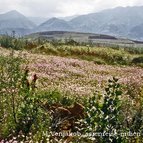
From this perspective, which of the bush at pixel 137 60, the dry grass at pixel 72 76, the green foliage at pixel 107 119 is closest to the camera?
the green foliage at pixel 107 119

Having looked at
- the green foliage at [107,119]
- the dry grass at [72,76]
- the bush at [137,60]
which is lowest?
the bush at [137,60]

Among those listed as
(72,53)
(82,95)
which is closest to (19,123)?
(82,95)

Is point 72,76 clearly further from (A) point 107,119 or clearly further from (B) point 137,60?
(B) point 137,60

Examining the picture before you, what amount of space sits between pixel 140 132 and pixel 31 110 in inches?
117

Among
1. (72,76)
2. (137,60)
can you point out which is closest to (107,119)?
(72,76)

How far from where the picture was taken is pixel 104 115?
9281mm

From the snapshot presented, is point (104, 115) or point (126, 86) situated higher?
point (104, 115)

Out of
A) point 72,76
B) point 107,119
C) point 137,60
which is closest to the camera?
point 107,119

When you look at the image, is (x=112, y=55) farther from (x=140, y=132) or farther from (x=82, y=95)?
(x=140, y=132)

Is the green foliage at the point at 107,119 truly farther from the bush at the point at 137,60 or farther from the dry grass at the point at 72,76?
the bush at the point at 137,60

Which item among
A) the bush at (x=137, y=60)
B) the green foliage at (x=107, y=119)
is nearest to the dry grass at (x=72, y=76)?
the green foliage at (x=107, y=119)

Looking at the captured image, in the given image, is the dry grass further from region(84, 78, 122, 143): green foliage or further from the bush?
the bush

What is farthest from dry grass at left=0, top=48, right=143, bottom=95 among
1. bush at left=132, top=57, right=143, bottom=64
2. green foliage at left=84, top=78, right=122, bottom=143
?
bush at left=132, top=57, right=143, bottom=64

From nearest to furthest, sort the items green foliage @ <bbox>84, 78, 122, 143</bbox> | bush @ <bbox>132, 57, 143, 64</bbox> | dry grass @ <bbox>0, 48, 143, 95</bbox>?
1. green foliage @ <bbox>84, 78, 122, 143</bbox>
2. dry grass @ <bbox>0, 48, 143, 95</bbox>
3. bush @ <bbox>132, 57, 143, 64</bbox>
